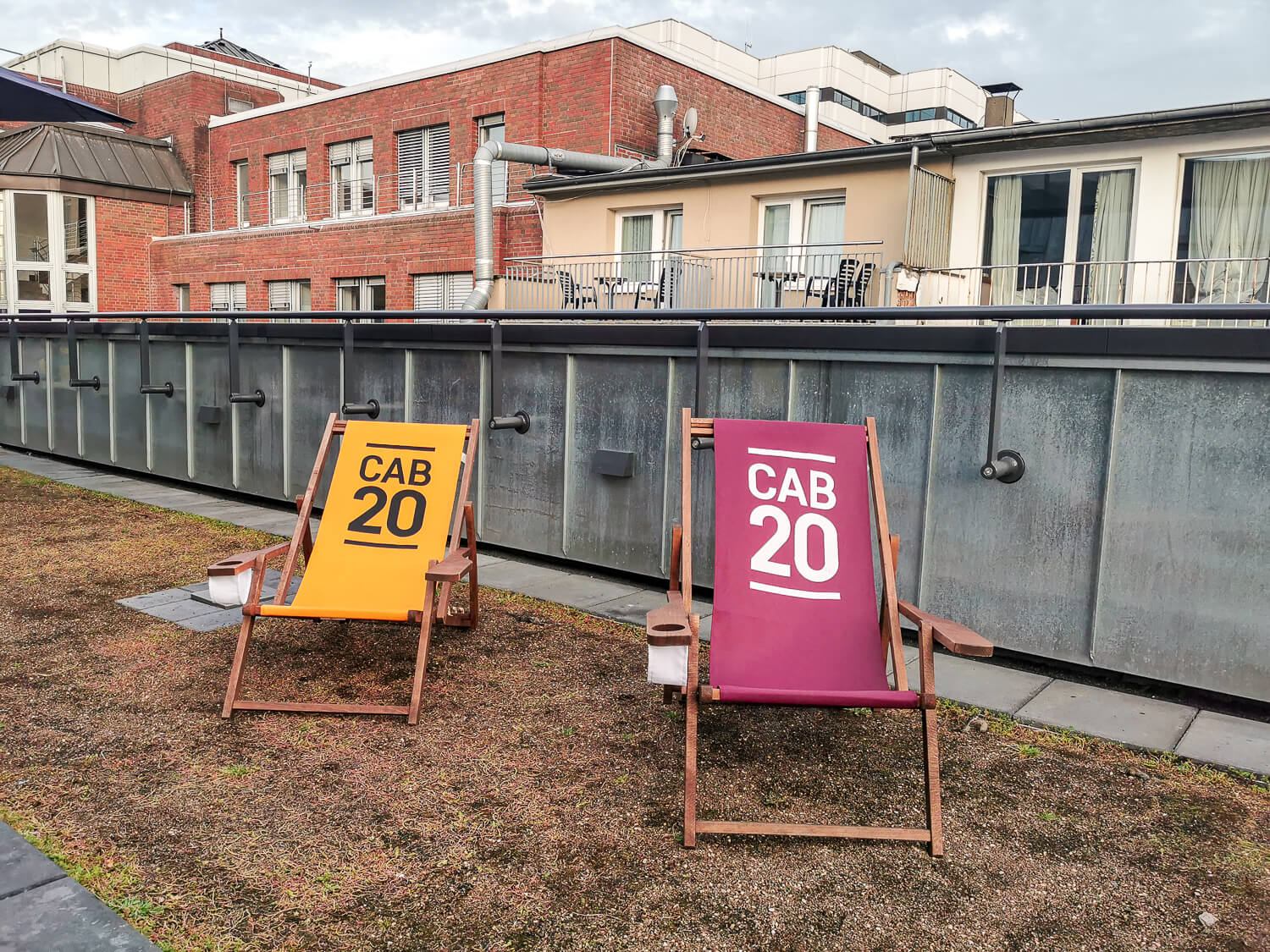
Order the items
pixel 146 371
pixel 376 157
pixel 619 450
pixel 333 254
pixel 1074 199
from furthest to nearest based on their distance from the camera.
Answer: pixel 333 254 < pixel 376 157 < pixel 1074 199 < pixel 146 371 < pixel 619 450

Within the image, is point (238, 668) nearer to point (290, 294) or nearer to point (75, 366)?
point (75, 366)

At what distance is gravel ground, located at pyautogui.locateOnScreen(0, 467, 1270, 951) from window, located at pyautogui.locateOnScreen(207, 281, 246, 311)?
2361cm

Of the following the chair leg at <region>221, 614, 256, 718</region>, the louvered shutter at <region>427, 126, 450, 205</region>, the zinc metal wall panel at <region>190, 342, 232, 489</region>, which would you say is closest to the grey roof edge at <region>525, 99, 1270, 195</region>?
the louvered shutter at <region>427, 126, 450, 205</region>

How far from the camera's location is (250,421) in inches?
336

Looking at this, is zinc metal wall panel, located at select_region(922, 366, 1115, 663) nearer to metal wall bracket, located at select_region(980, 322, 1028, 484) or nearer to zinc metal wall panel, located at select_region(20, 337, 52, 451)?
metal wall bracket, located at select_region(980, 322, 1028, 484)

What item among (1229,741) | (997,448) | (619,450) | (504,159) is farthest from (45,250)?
(1229,741)

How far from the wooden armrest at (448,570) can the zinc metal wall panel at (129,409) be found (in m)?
7.01

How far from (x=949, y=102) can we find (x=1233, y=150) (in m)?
54.8

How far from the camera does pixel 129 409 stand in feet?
32.7

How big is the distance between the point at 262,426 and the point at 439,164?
609 inches

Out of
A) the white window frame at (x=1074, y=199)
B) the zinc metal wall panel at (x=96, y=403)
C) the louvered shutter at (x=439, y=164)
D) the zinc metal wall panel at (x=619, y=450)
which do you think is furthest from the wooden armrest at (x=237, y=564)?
the louvered shutter at (x=439, y=164)

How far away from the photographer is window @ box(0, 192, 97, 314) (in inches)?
978

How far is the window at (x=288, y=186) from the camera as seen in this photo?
83.5ft

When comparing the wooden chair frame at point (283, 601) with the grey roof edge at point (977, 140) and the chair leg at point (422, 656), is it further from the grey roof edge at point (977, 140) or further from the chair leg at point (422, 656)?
the grey roof edge at point (977, 140)
